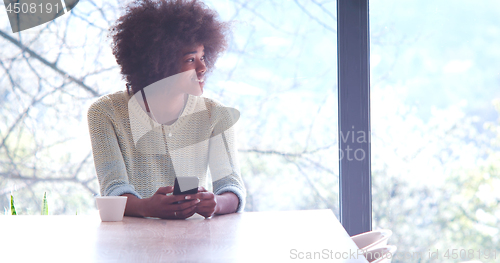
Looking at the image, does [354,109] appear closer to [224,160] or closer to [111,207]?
[224,160]

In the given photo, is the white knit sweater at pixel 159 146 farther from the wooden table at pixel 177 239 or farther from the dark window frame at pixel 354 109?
the dark window frame at pixel 354 109

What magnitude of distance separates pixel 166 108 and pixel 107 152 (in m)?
0.41

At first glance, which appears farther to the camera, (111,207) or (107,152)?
(107,152)

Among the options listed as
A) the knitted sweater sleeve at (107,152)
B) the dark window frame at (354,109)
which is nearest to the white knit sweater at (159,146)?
the knitted sweater sleeve at (107,152)

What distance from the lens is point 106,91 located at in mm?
2363

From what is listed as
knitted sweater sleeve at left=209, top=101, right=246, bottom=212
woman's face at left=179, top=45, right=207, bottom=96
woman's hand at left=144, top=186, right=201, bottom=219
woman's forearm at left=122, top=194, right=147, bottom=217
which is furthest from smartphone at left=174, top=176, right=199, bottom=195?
woman's face at left=179, top=45, right=207, bottom=96

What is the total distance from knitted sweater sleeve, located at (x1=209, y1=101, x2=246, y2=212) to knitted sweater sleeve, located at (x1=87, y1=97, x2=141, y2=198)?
0.36 m

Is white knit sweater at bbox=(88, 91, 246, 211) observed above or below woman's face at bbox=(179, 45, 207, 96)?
below

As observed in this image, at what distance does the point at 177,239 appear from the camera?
876 millimetres

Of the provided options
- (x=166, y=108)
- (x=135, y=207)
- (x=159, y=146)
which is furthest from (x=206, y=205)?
(x=166, y=108)

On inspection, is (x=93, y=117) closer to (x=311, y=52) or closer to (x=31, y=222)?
(x=31, y=222)

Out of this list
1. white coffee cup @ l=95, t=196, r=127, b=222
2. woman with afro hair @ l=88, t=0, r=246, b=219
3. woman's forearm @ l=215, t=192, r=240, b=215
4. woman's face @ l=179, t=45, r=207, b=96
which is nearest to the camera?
white coffee cup @ l=95, t=196, r=127, b=222

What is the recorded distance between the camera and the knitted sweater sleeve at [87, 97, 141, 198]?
1.34 m

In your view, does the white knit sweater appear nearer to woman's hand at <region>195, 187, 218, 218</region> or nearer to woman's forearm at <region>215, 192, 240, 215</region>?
woman's forearm at <region>215, 192, 240, 215</region>
